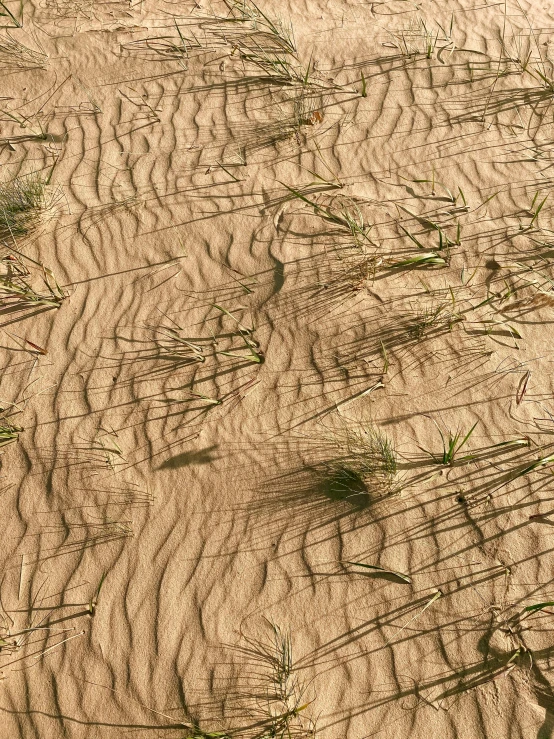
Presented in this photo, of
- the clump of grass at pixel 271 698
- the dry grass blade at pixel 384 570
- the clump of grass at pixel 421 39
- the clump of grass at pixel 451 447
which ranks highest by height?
the clump of grass at pixel 421 39

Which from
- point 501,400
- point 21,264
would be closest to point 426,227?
point 501,400

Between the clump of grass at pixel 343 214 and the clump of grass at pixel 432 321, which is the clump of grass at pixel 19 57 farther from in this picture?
the clump of grass at pixel 432 321

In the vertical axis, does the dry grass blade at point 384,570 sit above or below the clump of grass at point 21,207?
below

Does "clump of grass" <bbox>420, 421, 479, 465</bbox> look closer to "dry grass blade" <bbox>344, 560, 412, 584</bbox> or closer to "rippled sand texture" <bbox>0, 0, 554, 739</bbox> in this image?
"rippled sand texture" <bbox>0, 0, 554, 739</bbox>

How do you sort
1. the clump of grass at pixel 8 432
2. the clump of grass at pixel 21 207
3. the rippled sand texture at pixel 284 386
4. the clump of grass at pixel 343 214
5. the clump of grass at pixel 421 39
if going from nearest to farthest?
the rippled sand texture at pixel 284 386, the clump of grass at pixel 8 432, the clump of grass at pixel 343 214, the clump of grass at pixel 21 207, the clump of grass at pixel 421 39

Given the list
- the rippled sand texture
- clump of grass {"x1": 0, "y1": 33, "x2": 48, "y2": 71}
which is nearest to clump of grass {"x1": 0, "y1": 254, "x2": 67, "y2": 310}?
the rippled sand texture

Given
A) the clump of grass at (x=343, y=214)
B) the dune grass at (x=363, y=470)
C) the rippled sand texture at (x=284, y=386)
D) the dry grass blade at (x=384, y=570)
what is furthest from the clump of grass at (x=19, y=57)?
the dry grass blade at (x=384, y=570)

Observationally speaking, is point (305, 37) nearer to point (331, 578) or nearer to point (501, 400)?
point (501, 400)

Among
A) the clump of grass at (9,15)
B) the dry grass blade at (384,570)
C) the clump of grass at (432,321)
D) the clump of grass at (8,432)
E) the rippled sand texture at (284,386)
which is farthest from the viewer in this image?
the clump of grass at (9,15)

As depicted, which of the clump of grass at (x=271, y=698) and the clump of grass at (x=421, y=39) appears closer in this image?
the clump of grass at (x=271, y=698)
